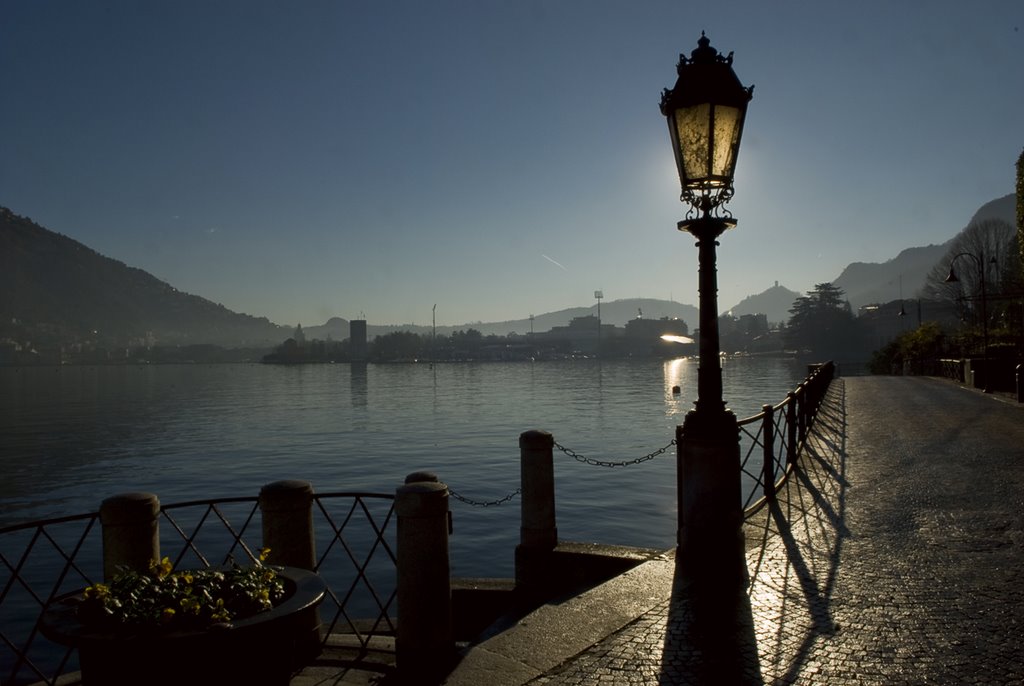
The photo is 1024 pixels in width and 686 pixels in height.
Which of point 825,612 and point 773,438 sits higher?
point 773,438

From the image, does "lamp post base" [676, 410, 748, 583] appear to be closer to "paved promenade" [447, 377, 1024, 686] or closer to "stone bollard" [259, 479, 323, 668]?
"paved promenade" [447, 377, 1024, 686]

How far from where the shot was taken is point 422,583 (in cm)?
601

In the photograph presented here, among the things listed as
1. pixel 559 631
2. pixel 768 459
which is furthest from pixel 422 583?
pixel 768 459

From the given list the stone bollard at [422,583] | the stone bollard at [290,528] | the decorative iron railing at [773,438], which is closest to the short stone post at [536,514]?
the decorative iron railing at [773,438]

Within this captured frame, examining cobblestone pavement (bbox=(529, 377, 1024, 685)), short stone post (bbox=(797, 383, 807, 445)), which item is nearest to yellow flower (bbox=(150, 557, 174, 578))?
cobblestone pavement (bbox=(529, 377, 1024, 685))

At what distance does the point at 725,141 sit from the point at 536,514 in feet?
15.3

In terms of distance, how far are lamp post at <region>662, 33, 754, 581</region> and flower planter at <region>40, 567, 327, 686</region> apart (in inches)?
178

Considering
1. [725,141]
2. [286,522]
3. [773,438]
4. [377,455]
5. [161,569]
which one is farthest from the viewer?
[377,455]

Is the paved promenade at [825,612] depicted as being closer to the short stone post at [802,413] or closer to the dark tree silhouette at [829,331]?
the short stone post at [802,413]

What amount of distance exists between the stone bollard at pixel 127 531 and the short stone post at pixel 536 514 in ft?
13.2

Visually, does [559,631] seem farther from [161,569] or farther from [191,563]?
[191,563]

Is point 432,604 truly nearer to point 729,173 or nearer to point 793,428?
point 729,173

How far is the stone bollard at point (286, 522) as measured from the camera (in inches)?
284

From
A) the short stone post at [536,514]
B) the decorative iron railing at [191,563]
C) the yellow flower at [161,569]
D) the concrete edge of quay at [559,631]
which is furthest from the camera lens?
the decorative iron railing at [191,563]
